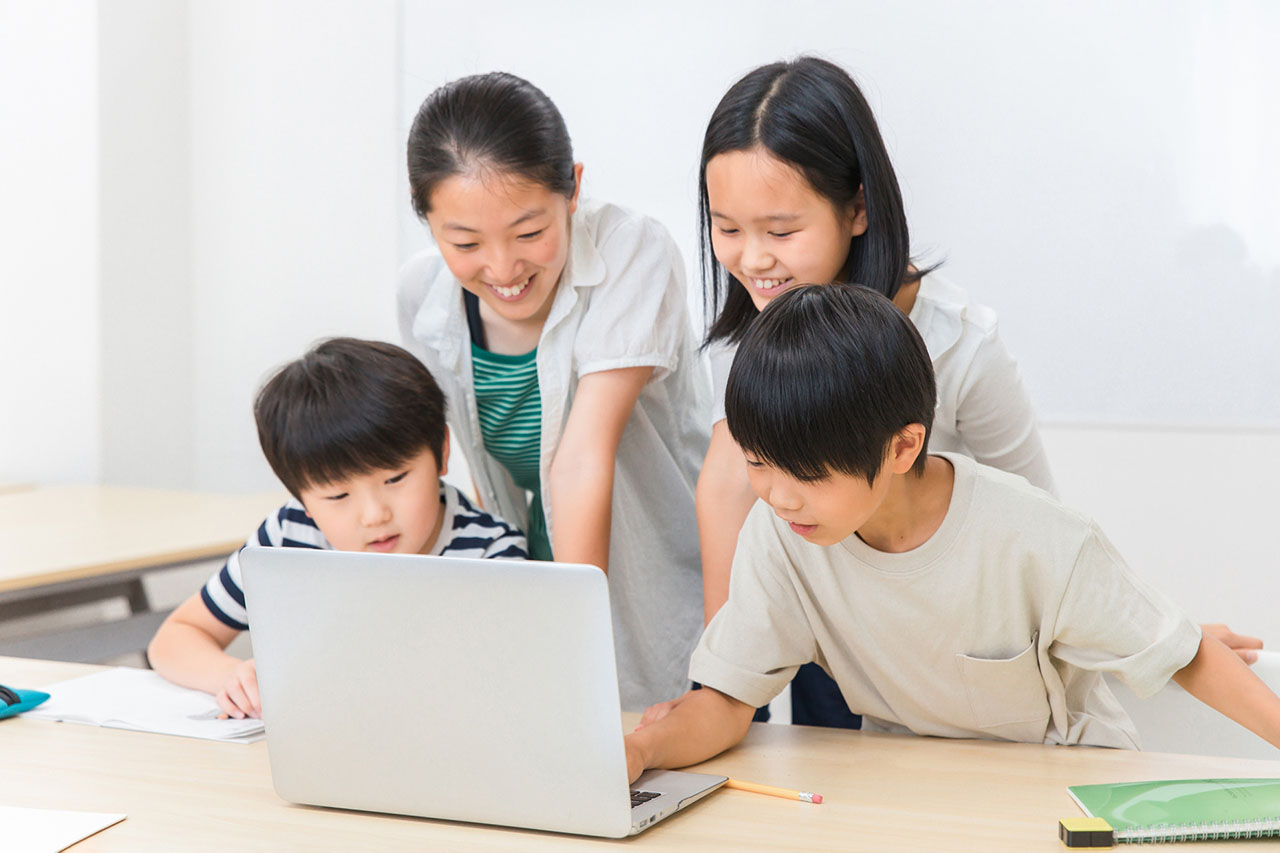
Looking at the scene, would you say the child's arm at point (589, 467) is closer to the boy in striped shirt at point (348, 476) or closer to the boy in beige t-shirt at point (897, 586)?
the boy in striped shirt at point (348, 476)

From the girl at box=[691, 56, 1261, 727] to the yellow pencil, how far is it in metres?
0.38

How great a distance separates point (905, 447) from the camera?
1.00 metres

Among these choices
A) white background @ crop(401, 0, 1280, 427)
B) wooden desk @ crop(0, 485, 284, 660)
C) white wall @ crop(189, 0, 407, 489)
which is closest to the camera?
wooden desk @ crop(0, 485, 284, 660)

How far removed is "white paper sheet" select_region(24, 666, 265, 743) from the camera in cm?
115

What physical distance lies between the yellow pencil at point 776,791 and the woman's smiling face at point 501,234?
0.62 metres

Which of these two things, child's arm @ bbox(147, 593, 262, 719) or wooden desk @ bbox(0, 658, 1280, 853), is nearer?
wooden desk @ bbox(0, 658, 1280, 853)

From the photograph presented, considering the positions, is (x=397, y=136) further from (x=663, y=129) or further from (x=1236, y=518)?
(x=1236, y=518)

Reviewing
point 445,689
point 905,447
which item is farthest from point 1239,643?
point 445,689

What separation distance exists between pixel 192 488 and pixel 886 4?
6.77 feet

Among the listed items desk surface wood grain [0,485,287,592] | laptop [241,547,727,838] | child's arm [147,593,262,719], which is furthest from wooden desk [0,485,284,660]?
laptop [241,547,727,838]

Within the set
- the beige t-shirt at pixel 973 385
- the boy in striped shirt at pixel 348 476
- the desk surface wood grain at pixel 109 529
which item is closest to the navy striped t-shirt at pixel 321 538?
the boy in striped shirt at pixel 348 476

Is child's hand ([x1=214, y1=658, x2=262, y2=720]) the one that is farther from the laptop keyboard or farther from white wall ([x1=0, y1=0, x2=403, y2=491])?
white wall ([x1=0, y1=0, x2=403, y2=491])

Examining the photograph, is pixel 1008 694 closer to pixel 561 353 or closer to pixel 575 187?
pixel 561 353

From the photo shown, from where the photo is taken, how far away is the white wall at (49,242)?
282 centimetres
